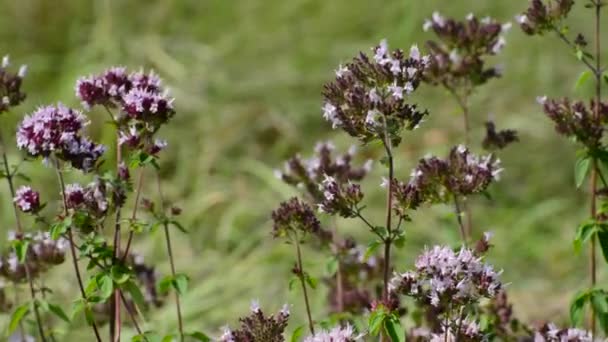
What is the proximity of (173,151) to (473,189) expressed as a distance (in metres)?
4.37

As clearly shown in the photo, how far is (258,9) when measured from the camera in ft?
27.4

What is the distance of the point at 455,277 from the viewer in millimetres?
2096

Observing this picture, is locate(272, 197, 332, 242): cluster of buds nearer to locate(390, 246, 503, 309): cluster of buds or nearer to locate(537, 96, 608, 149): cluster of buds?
locate(390, 246, 503, 309): cluster of buds

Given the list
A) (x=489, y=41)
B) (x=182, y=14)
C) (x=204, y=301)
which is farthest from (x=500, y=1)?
(x=489, y=41)

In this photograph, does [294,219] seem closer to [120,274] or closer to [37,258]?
[120,274]

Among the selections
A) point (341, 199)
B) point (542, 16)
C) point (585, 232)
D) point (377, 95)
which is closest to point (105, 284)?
point (341, 199)

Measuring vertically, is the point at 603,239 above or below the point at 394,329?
above

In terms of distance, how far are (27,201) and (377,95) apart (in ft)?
2.81

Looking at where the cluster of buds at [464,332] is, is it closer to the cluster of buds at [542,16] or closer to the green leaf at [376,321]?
the green leaf at [376,321]

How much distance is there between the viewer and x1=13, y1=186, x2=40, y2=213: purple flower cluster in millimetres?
2408

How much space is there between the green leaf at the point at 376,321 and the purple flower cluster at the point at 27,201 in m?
0.83

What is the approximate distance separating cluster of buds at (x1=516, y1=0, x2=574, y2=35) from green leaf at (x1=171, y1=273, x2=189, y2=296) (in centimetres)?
115

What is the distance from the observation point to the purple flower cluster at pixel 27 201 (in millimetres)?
2408

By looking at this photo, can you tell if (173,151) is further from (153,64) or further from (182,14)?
(182,14)
